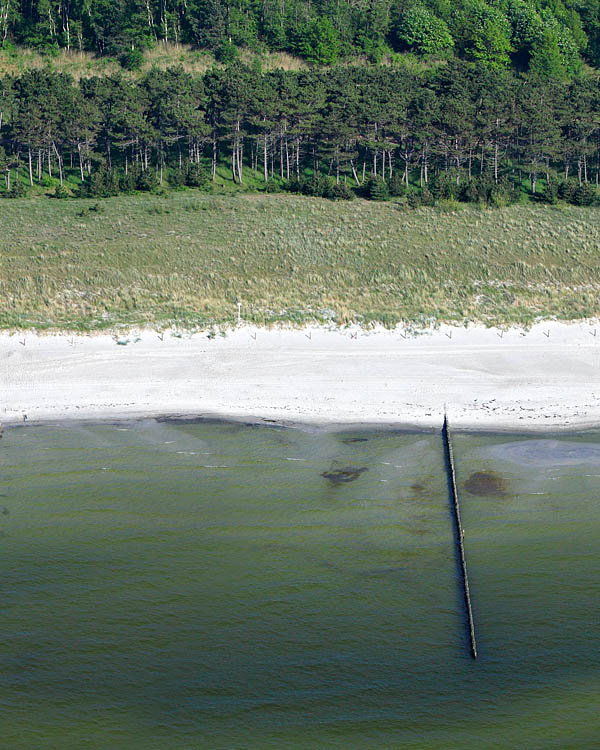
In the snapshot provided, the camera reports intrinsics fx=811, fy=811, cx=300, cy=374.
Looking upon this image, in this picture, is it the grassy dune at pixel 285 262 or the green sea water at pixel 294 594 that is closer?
the green sea water at pixel 294 594

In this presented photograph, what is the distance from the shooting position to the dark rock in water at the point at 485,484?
22906 millimetres

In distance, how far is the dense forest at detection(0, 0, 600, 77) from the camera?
101 metres

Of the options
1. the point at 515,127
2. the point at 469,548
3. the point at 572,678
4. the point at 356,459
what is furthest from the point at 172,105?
the point at 572,678

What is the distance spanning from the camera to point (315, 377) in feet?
101

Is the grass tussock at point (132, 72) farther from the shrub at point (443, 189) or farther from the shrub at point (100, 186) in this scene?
the shrub at point (443, 189)

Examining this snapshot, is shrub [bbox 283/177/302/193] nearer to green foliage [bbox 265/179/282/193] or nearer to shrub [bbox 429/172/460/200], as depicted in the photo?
green foliage [bbox 265/179/282/193]

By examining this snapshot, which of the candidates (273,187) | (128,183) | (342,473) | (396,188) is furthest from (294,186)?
(342,473)

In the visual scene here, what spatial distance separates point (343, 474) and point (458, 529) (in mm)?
4500

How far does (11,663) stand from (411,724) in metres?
7.95

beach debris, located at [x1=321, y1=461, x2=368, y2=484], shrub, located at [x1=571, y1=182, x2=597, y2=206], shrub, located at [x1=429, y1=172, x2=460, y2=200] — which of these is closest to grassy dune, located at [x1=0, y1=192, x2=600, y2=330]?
shrub, located at [x1=571, y1=182, x2=597, y2=206]

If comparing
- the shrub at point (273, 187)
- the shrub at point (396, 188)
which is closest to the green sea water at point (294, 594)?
the shrub at point (396, 188)

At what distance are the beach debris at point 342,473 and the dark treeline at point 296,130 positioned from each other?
44.6 metres

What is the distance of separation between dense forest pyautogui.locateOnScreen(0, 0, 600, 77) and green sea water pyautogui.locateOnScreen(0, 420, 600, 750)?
8420cm

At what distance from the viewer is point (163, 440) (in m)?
26.5
